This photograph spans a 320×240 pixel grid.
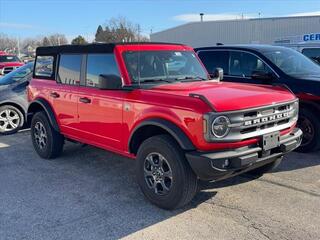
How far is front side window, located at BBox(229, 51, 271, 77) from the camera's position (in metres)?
6.96

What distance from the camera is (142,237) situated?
3760 mm

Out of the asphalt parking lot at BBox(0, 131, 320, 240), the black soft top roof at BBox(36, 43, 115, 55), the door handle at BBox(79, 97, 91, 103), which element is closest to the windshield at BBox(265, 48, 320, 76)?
the asphalt parking lot at BBox(0, 131, 320, 240)

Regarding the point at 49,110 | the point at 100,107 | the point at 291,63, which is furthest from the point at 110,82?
the point at 291,63

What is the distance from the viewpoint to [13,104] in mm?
8898

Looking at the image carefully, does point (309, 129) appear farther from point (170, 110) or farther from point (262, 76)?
point (170, 110)

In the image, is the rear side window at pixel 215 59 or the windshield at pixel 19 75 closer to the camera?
the rear side window at pixel 215 59

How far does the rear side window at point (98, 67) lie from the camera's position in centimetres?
507

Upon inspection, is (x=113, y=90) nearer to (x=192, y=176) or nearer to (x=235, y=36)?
(x=192, y=176)

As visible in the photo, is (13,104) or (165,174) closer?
(165,174)

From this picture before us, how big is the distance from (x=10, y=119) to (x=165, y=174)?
5843mm

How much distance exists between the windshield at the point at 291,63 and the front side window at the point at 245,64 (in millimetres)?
199

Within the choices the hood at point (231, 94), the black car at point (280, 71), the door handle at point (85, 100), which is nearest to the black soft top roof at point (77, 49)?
the door handle at point (85, 100)

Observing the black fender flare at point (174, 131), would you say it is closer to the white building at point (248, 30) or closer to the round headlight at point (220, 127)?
the round headlight at point (220, 127)

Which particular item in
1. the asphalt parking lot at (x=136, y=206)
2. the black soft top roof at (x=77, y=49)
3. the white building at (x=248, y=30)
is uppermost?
the white building at (x=248, y=30)
